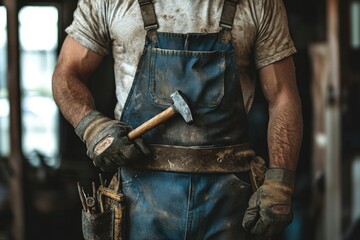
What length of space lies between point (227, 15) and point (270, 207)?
850 millimetres

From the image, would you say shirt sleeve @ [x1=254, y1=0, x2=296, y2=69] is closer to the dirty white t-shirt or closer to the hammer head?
the dirty white t-shirt

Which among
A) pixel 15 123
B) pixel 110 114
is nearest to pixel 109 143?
pixel 15 123

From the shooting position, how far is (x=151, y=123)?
3.21 m

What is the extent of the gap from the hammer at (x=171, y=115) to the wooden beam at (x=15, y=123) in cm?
292

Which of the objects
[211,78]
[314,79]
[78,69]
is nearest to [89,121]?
[78,69]

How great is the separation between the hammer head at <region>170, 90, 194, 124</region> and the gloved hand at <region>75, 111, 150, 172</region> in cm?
21

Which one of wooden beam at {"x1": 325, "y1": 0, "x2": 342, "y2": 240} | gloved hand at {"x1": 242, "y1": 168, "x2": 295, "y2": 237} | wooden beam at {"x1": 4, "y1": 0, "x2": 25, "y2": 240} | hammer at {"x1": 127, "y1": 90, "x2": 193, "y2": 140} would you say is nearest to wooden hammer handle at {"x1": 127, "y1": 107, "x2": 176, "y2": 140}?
hammer at {"x1": 127, "y1": 90, "x2": 193, "y2": 140}

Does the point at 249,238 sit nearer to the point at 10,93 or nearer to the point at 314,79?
the point at 10,93

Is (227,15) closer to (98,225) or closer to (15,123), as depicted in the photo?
(98,225)

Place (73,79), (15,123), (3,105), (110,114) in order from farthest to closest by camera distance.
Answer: (3,105) < (110,114) < (15,123) < (73,79)

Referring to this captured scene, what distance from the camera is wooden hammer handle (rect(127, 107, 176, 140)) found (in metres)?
3.21

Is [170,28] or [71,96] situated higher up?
[170,28]

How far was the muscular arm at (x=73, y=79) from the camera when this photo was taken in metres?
3.36

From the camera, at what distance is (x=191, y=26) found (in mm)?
3328
